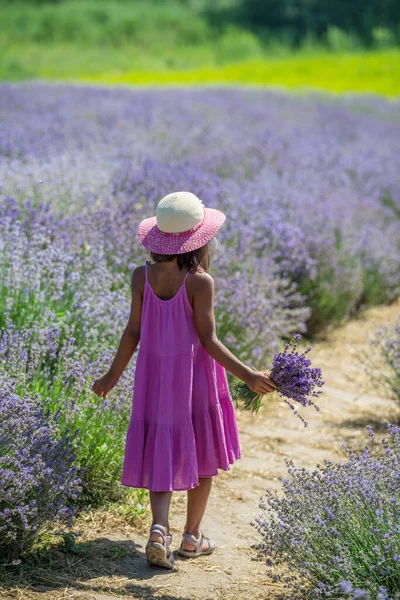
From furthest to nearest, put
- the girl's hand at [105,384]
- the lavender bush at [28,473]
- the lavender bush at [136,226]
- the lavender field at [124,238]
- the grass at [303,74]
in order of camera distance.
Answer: the grass at [303,74] < the lavender bush at [136,226] < the lavender field at [124,238] < the girl's hand at [105,384] < the lavender bush at [28,473]

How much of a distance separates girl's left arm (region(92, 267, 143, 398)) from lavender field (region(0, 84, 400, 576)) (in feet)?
0.61

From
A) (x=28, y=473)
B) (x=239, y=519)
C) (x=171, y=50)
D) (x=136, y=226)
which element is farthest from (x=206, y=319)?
(x=171, y=50)

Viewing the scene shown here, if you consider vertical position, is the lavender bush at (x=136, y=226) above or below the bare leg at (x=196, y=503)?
above

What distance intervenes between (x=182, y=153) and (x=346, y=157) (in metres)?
2.17

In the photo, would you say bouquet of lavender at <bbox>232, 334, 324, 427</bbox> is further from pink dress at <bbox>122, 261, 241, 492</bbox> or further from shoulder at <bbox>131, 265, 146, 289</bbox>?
shoulder at <bbox>131, 265, 146, 289</bbox>

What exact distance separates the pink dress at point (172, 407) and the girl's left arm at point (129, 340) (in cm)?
4

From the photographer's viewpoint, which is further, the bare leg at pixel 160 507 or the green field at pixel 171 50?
the green field at pixel 171 50

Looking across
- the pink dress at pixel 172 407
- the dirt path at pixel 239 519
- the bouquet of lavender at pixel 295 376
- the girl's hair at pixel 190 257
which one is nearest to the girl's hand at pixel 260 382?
the bouquet of lavender at pixel 295 376

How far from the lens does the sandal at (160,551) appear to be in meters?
2.84

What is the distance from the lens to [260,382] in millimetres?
2781

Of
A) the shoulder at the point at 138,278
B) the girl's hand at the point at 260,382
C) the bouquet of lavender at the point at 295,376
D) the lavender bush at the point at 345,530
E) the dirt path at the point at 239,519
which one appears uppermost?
the shoulder at the point at 138,278

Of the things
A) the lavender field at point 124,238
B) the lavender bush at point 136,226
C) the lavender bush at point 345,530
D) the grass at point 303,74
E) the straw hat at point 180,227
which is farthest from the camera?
the grass at point 303,74

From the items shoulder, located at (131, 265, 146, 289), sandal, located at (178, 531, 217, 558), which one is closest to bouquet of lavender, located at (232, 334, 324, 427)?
shoulder, located at (131, 265, 146, 289)

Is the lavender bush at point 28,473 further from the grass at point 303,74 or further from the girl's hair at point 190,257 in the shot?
the grass at point 303,74
